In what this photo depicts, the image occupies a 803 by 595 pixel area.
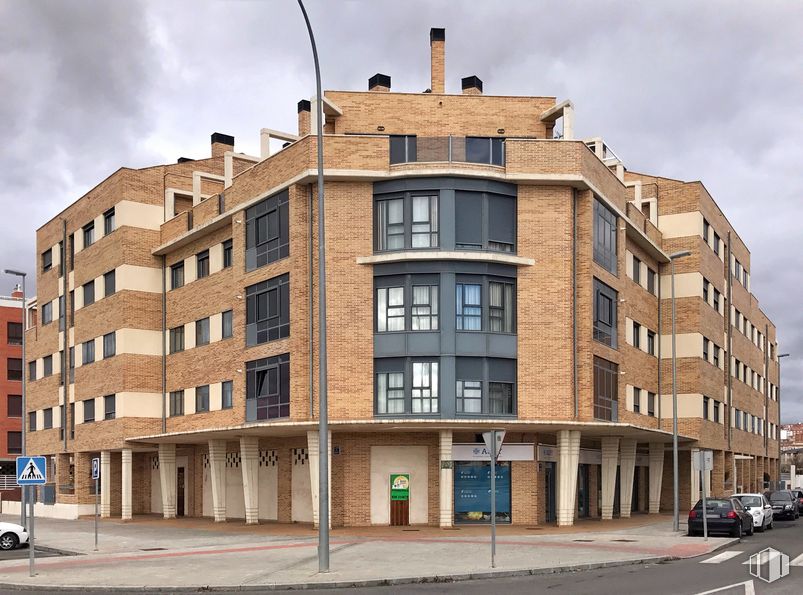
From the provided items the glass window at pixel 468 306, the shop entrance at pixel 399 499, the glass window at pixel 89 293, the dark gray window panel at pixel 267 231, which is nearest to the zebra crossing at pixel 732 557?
the glass window at pixel 468 306

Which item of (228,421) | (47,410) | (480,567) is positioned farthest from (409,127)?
(47,410)

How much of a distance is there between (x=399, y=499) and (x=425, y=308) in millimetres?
6815

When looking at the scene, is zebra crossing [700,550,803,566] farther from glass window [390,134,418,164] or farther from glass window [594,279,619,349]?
glass window [390,134,418,164]

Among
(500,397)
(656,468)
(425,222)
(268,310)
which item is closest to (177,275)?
(268,310)

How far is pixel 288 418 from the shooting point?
34.1 metres

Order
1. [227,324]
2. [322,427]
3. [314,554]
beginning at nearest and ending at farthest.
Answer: [322,427] → [314,554] → [227,324]

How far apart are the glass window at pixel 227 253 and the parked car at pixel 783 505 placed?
90.1 feet

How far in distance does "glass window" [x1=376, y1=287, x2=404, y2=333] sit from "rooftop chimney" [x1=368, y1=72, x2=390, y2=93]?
13.1 m

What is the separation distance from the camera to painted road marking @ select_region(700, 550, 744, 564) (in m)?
22.4

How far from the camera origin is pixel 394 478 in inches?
1344

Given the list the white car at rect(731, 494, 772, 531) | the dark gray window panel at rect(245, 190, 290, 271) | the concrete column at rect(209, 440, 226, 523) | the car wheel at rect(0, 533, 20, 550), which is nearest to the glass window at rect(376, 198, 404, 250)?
the dark gray window panel at rect(245, 190, 290, 271)

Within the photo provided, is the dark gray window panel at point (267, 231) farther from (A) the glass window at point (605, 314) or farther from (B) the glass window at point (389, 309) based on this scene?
(A) the glass window at point (605, 314)

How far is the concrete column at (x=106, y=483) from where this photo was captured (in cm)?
4647

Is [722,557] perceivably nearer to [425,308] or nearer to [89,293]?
[425,308]
